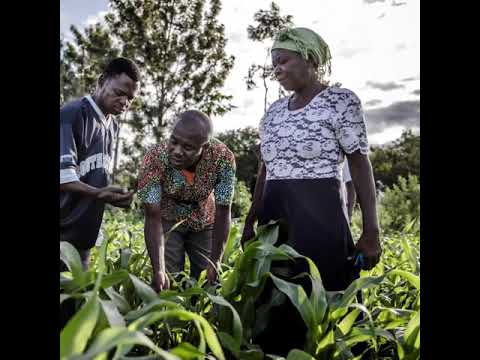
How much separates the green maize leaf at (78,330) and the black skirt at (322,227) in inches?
42.6

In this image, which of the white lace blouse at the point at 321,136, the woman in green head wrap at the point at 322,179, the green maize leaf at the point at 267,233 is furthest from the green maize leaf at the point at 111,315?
the white lace blouse at the point at 321,136

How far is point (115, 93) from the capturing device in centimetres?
208

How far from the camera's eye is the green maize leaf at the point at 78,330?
837 millimetres

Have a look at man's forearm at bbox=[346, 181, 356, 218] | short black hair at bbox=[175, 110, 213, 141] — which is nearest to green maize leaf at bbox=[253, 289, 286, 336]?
short black hair at bbox=[175, 110, 213, 141]

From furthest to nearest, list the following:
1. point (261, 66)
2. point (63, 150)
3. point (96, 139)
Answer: point (261, 66) → point (96, 139) → point (63, 150)

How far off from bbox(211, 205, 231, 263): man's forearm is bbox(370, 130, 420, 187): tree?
2867 cm

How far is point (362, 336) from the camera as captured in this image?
135 cm

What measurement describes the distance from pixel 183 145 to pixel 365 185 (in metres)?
0.69

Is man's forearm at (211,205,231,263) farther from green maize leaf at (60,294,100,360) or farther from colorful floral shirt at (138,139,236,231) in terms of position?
green maize leaf at (60,294,100,360)

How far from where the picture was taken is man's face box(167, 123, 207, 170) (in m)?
1.88

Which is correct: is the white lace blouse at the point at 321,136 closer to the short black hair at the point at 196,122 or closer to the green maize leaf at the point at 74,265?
the short black hair at the point at 196,122

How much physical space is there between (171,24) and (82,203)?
40.0ft

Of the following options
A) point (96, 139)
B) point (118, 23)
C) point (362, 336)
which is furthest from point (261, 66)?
point (362, 336)
